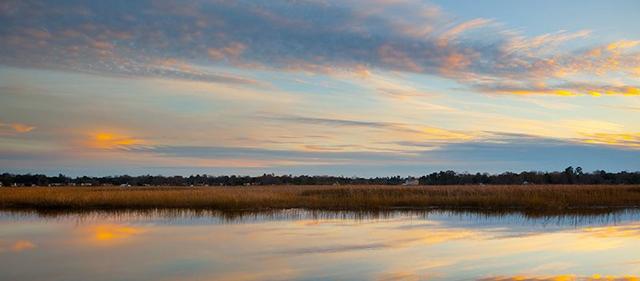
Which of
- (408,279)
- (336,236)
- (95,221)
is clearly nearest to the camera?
(408,279)

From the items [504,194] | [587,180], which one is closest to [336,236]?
[504,194]

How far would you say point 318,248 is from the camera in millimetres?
15148

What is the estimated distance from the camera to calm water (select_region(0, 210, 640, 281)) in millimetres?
11742

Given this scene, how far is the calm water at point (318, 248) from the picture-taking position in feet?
38.5

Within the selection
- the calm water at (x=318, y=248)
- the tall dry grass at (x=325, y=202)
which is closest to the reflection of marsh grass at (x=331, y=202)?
the tall dry grass at (x=325, y=202)

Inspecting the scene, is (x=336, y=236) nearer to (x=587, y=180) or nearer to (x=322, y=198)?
(x=322, y=198)

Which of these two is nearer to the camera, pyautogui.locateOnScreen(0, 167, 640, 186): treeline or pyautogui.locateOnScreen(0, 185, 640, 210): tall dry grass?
pyautogui.locateOnScreen(0, 185, 640, 210): tall dry grass

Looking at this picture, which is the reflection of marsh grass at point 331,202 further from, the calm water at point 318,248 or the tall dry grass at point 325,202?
the calm water at point 318,248

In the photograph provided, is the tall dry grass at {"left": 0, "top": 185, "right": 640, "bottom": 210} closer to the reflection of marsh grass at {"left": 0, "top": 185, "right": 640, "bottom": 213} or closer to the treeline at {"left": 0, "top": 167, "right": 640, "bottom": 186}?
the reflection of marsh grass at {"left": 0, "top": 185, "right": 640, "bottom": 213}

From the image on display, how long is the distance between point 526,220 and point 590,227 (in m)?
3.01

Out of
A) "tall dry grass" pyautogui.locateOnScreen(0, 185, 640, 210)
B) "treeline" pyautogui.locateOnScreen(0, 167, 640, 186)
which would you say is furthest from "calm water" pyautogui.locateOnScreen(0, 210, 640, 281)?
"treeline" pyautogui.locateOnScreen(0, 167, 640, 186)

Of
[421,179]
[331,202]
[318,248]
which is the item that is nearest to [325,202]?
[331,202]

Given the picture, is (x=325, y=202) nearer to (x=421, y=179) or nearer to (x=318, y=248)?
(x=318, y=248)

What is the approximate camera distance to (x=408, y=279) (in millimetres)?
10992
